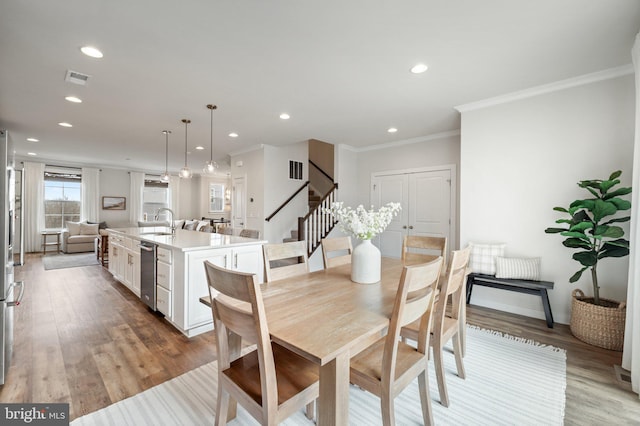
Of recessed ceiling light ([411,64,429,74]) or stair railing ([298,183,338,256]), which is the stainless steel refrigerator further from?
stair railing ([298,183,338,256])

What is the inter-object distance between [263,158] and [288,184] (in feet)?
2.83

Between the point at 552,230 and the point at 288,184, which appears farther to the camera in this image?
the point at 288,184

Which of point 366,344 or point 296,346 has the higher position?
point 296,346

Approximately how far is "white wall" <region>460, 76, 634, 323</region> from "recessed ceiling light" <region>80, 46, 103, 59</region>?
408 centimetres

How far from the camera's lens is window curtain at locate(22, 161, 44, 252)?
294 inches

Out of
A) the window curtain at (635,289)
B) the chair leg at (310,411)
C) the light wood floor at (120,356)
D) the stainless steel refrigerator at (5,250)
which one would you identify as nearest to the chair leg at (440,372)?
the light wood floor at (120,356)

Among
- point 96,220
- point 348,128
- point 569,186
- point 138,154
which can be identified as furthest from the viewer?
point 96,220

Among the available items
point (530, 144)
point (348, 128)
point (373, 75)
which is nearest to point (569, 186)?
point (530, 144)

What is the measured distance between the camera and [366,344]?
1278mm

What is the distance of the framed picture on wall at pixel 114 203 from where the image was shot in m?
8.80

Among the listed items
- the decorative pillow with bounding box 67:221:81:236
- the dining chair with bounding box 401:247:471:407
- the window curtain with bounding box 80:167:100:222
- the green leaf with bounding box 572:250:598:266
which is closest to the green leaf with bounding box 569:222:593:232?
the green leaf with bounding box 572:250:598:266

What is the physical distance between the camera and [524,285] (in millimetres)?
2947

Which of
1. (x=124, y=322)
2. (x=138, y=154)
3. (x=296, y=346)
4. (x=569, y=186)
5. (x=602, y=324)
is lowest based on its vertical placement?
(x=124, y=322)

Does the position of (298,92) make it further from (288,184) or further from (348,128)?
(288,184)
